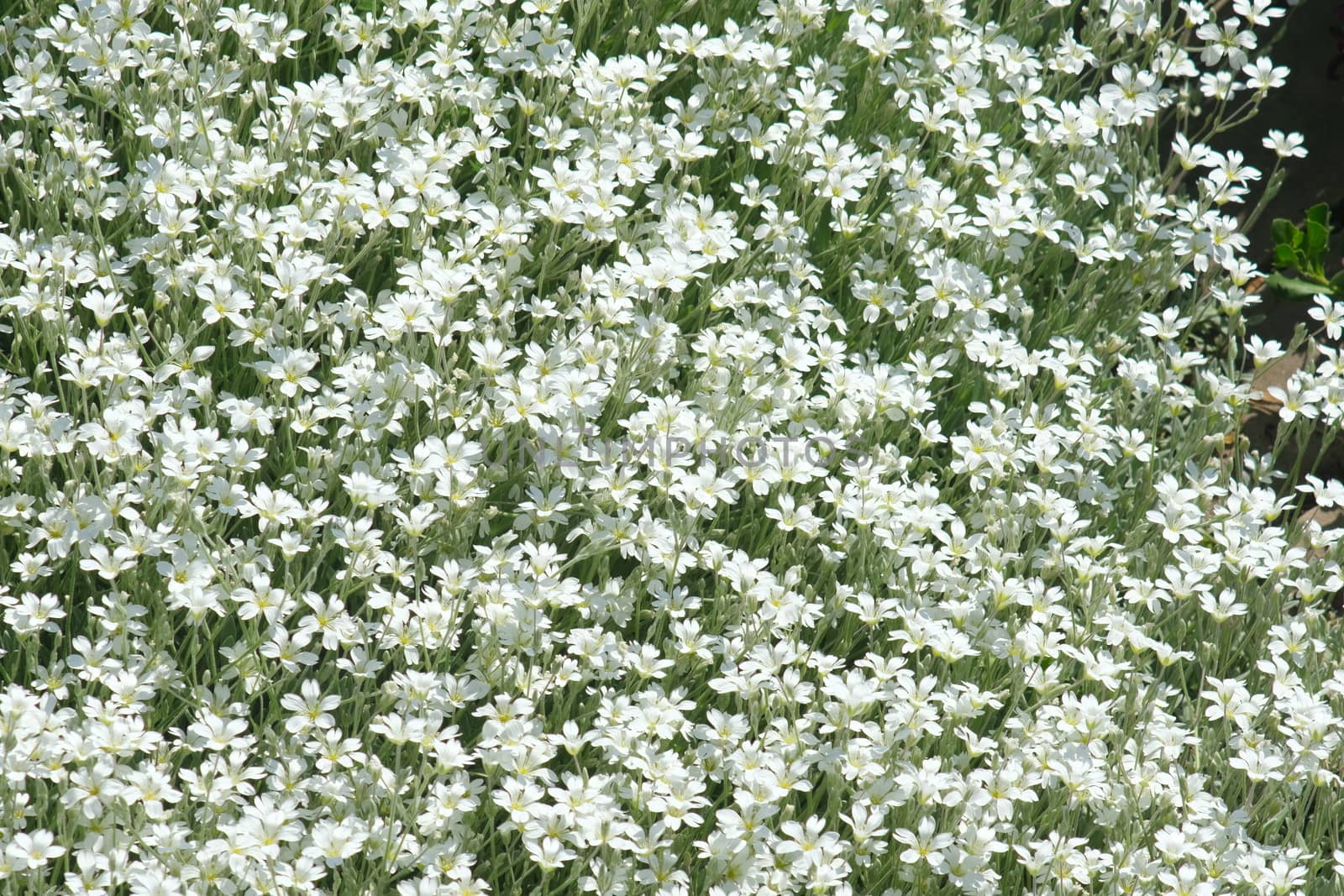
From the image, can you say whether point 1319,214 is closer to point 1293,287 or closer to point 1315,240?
point 1315,240

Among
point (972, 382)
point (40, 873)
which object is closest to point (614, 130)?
point (972, 382)

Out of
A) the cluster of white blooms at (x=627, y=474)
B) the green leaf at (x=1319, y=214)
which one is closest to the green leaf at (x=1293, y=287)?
the green leaf at (x=1319, y=214)

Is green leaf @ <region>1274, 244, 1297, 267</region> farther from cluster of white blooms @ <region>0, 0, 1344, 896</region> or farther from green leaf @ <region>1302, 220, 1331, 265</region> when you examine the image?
cluster of white blooms @ <region>0, 0, 1344, 896</region>

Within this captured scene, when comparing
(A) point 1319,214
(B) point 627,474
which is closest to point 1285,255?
(A) point 1319,214

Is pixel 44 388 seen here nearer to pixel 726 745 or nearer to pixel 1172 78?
pixel 726 745

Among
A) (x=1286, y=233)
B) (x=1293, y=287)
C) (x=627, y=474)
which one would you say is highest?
(x=1286, y=233)

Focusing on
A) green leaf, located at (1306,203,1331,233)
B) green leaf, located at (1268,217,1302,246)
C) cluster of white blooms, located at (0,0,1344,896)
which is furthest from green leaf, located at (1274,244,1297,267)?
cluster of white blooms, located at (0,0,1344,896)
